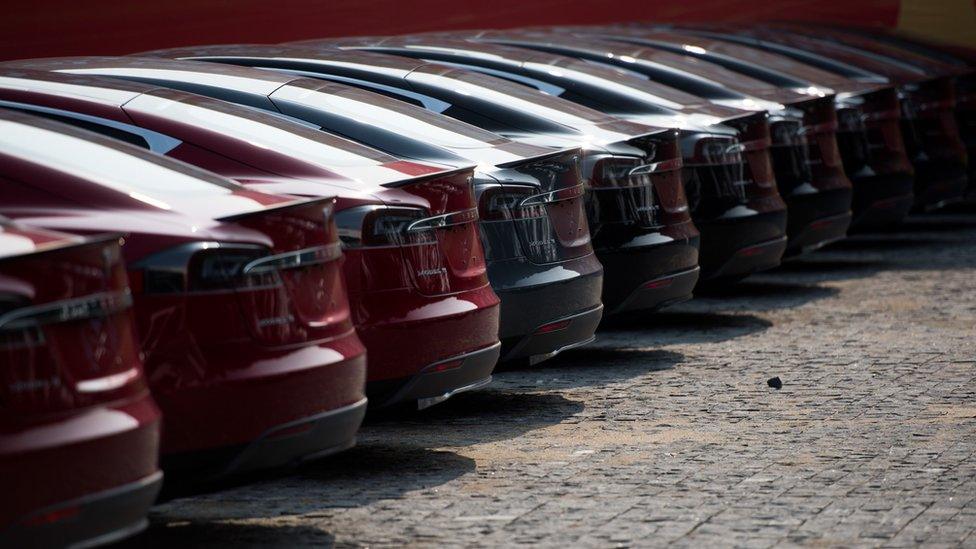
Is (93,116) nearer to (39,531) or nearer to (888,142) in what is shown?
(39,531)

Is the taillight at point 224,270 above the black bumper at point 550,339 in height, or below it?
above

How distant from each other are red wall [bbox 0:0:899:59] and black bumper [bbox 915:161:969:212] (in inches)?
187

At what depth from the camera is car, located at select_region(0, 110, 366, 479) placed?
5.41 m

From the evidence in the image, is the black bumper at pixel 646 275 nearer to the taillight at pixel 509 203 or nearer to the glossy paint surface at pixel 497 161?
the glossy paint surface at pixel 497 161

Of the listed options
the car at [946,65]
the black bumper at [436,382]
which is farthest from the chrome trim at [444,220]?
the car at [946,65]

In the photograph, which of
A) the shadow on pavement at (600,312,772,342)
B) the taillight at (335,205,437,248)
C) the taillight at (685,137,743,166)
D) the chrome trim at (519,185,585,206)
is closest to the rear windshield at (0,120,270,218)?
the taillight at (335,205,437,248)

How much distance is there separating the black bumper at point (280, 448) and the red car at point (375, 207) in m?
0.91

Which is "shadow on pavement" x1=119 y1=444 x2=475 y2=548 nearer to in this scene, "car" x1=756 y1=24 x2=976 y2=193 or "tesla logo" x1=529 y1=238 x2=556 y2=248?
"tesla logo" x1=529 y1=238 x2=556 y2=248

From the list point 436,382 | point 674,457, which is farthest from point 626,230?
point 436,382

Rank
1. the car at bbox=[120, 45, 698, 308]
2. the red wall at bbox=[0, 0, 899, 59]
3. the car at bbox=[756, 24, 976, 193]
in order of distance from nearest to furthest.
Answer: the car at bbox=[120, 45, 698, 308]
the red wall at bbox=[0, 0, 899, 59]
the car at bbox=[756, 24, 976, 193]

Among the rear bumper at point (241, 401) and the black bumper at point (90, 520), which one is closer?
the black bumper at point (90, 520)

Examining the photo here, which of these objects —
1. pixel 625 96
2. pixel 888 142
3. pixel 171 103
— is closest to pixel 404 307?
pixel 171 103

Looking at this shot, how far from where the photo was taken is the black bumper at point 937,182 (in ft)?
53.5

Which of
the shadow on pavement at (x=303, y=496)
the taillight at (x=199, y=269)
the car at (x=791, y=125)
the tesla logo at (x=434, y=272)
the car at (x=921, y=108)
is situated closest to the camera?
the taillight at (x=199, y=269)
